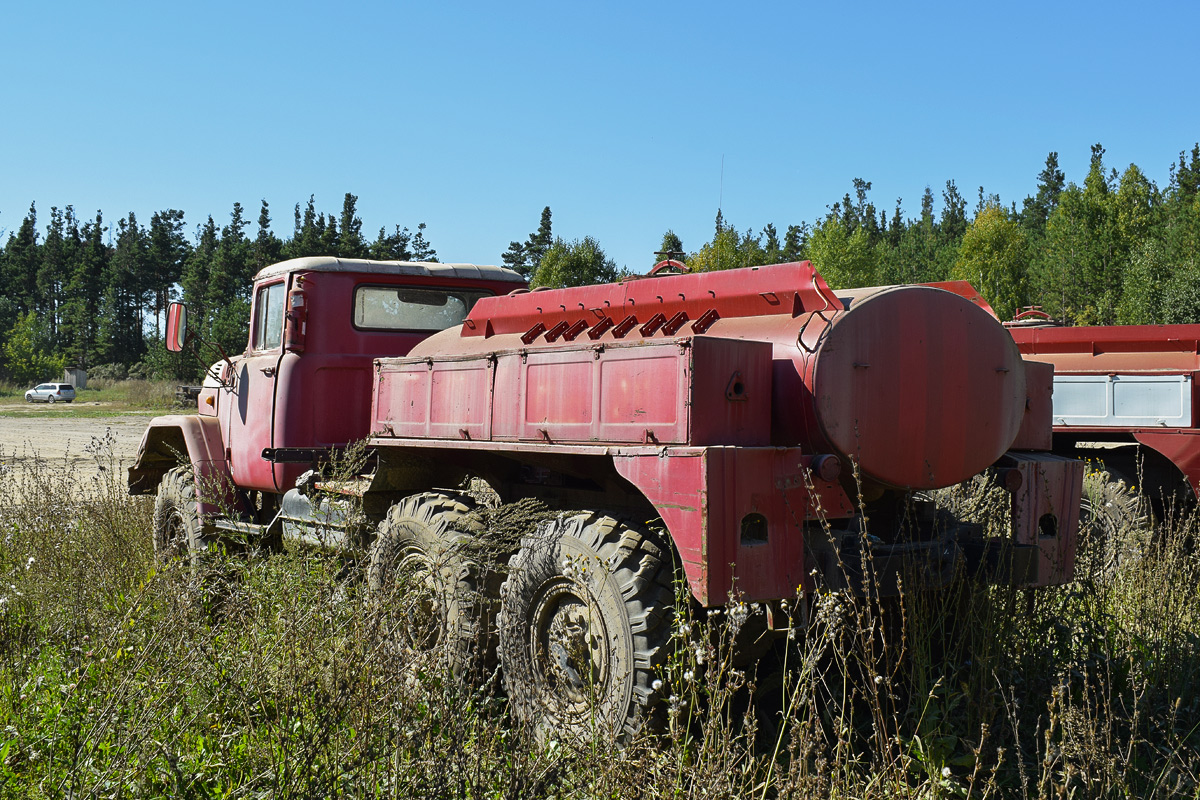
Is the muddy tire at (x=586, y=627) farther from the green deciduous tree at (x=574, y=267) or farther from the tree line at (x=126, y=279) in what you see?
the tree line at (x=126, y=279)

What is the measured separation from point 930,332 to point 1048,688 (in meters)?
1.77

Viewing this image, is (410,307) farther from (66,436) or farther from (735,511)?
(66,436)

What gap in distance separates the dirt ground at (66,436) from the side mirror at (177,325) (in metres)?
9.87

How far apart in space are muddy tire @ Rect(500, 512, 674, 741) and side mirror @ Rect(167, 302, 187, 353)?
378 cm

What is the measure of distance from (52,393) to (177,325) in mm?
61655

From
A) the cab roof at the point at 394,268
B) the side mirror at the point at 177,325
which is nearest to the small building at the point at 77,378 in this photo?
the side mirror at the point at 177,325

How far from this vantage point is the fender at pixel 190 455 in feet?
22.6

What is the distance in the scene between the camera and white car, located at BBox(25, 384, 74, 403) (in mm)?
59316

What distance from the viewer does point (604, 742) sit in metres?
3.29

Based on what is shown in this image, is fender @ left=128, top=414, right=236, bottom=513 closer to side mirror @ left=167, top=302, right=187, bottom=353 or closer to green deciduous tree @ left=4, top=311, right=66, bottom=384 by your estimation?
side mirror @ left=167, top=302, right=187, bottom=353

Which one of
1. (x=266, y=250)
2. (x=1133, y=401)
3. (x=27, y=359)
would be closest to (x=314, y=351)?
(x=1133, y=401)

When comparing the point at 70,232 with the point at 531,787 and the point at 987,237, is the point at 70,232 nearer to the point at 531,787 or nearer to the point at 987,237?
the point at 987,237

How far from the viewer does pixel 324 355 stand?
21.1ft

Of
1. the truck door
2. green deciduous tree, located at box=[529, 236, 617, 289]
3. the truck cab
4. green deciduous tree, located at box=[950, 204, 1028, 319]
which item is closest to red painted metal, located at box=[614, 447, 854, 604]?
the truck cab
